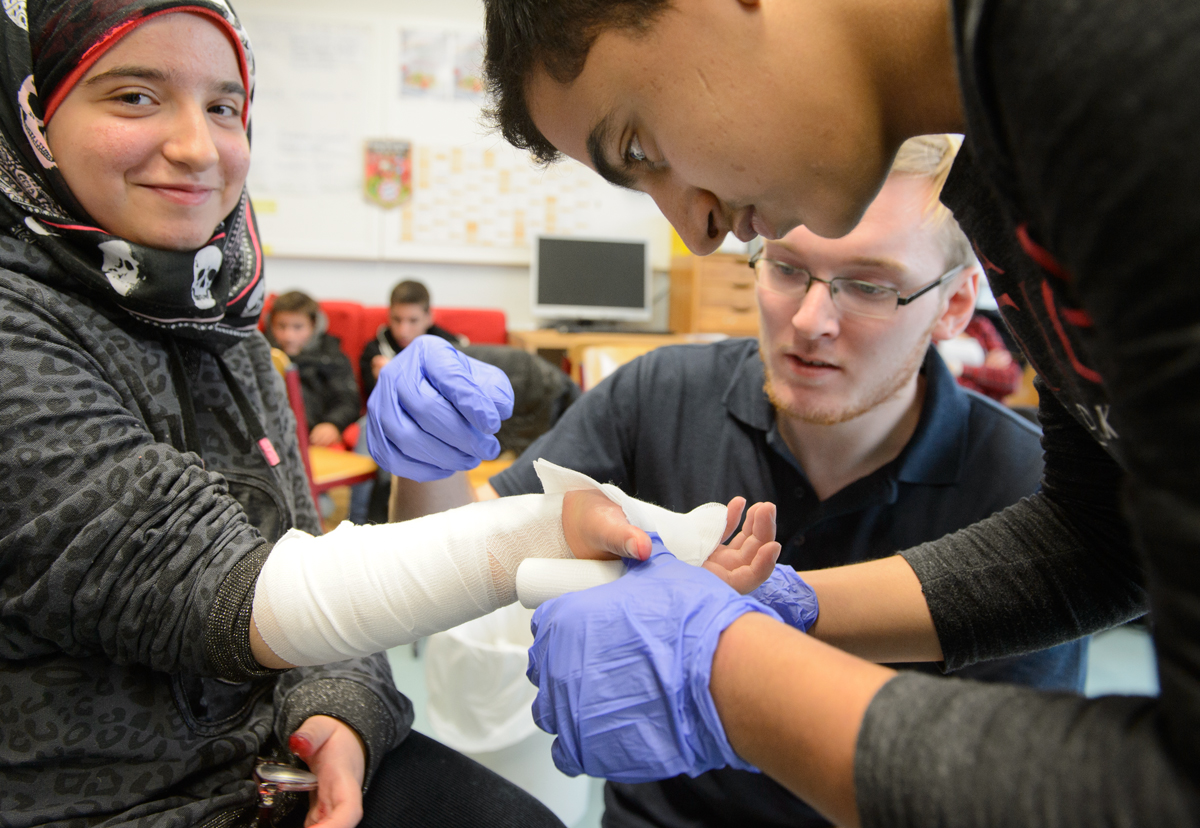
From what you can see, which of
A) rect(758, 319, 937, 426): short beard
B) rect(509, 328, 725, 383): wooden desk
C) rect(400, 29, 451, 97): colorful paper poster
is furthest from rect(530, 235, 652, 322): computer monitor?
rect(758, 319, 937, 426): short beard

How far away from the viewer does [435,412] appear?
2.87ft

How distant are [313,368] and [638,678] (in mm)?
3461

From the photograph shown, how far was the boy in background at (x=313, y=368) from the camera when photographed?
363cm

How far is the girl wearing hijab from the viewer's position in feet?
2.25

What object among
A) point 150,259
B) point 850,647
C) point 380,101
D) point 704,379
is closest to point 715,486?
point 704,379

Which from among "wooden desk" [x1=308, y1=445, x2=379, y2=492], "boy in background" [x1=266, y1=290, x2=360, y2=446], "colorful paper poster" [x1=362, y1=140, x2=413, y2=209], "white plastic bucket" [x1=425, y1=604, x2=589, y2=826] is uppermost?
"colorful paper poster" [x1=362, y1=140, x2=413, y2=209]

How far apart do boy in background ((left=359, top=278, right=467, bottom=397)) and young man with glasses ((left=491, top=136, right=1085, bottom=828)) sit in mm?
2729

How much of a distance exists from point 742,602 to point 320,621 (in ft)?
1.30

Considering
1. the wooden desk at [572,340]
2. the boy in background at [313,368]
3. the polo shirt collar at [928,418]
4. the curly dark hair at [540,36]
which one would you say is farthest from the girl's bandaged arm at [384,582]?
the wooden desk at [572,340]

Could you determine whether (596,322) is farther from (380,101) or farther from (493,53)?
(493,53)

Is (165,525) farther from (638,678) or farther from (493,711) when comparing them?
(493,711)

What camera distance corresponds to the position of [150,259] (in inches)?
32.9

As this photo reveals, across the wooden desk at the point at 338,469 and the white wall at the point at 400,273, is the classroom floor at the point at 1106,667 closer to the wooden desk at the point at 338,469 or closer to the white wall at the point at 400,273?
the wooden desk at the point at 338,469

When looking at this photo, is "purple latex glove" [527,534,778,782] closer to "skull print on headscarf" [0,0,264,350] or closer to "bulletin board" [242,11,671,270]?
"skull print on headscarf" [0,0,264,350]
